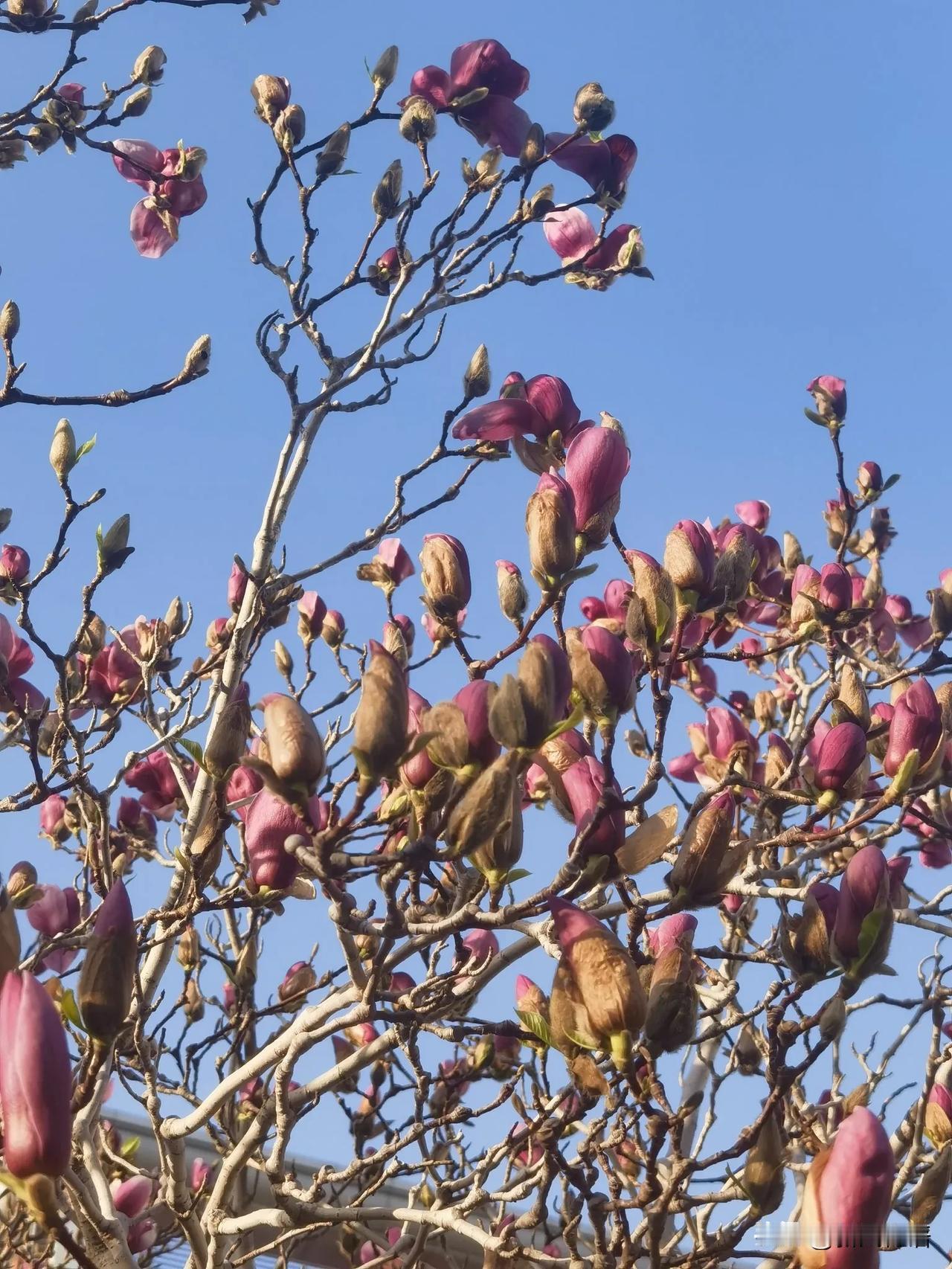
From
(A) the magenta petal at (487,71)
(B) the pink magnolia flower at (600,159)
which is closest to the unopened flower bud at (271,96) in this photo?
(A) the magenta petal at (487,71)

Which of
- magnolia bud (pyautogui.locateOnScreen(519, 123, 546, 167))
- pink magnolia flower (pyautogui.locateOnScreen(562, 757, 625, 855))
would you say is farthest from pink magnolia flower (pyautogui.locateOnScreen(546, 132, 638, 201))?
pink magnolia flower (pyautogui.locateOnScreen(562, 757, 625, 855))

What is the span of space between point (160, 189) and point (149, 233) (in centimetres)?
11

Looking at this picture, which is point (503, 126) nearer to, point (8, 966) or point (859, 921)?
point (859, 921)

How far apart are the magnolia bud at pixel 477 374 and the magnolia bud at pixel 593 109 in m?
0.63

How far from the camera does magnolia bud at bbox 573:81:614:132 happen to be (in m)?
2.67

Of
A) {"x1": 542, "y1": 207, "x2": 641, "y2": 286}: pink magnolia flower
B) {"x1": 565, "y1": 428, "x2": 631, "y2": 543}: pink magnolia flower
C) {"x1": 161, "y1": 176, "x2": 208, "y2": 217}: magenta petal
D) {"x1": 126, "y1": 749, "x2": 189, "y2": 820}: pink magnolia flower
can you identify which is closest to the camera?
{"x1": 565, "y1": 428, "x2": 631, "y2": 543}: pink magnolia flower

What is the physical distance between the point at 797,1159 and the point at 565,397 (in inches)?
76.2

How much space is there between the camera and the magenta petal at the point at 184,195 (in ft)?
9.61

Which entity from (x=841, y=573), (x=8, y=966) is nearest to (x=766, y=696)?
(x=841, y=573)

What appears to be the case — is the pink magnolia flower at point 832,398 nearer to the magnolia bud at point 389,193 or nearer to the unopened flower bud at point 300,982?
the magnolia bud at point 389,193

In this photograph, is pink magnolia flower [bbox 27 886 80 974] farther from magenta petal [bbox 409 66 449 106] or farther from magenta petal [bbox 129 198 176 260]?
magenta petal [bbox 409 66 449 106]

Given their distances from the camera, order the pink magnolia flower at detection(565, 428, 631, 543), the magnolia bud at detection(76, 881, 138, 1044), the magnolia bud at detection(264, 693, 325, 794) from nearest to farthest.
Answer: the magnolia bud at detection(76, 881, 138, 1044), the magnolia bud at detection(264, 693, 325, 794), the pink magnolia flower at detection(565, 428, 631, 543)

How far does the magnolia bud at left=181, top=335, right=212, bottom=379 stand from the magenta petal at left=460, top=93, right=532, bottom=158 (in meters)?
0.86

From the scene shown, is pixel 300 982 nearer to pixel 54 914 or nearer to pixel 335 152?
pixel 54 914
